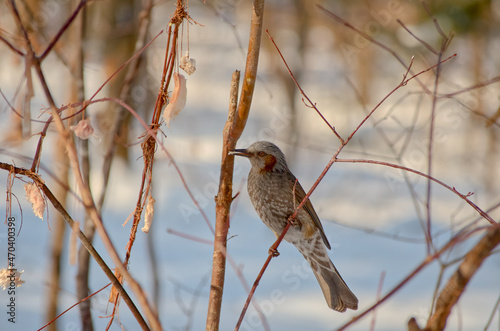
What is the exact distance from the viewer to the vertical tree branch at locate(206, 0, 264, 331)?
163 cm

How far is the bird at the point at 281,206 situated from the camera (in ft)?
10.5

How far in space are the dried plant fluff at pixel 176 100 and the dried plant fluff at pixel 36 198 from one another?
0.45 m

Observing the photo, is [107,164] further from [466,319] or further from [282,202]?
[466,319]

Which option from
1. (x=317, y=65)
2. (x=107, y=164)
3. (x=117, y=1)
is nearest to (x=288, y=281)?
(x=107, y=164)

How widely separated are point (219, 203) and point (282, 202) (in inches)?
60.4

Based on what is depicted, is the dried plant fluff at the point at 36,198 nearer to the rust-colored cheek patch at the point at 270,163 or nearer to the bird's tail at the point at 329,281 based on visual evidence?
the bird's tail at the point at 329,281

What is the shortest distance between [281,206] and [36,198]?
185 cm

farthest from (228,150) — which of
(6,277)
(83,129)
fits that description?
(6,277)

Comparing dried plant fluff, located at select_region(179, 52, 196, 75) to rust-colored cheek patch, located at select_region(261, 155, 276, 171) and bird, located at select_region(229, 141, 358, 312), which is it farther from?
rust-colored cheek patch, located at select_region(261, 155, 276, 171)

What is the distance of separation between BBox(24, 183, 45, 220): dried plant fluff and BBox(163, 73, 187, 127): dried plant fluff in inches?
17.5

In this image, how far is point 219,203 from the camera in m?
1.72

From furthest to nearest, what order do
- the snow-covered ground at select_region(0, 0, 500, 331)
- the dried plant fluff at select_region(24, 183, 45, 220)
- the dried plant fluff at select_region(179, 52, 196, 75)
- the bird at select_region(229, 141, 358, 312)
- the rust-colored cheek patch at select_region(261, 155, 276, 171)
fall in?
1. the snow-covered ground at select_region(0, 0, 500, 331)
2. the rust-colored cheek patch at select_region(261, 155, 276, 171)
3. the bird at select_region(229, 141, 358, 312)
4. the dried plant fluff at select_region(179, 52, 196, 75)
5. the dried plant fluff at select_region(24, 183, 45, 220)

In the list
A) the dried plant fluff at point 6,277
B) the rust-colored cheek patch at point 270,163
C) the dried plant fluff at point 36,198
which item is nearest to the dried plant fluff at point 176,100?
the dried plant fluff at point 36,198

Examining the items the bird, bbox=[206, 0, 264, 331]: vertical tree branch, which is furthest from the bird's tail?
bbox=[206, 0, 264, 331]: vertical tree branch
